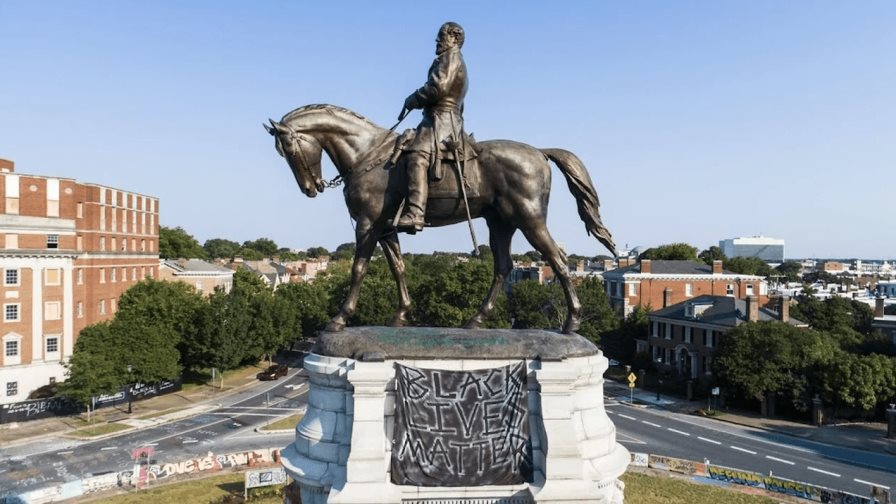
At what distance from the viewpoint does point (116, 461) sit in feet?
98.2

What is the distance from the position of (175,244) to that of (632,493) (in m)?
93.3

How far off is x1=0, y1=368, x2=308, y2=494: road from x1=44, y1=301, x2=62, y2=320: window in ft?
43.9

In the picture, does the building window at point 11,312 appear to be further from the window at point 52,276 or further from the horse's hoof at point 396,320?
the horse's hoof at point 396,320

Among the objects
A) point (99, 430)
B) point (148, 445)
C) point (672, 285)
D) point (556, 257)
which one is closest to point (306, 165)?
point (556, 257)

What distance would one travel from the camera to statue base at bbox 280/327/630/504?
33.1 feet

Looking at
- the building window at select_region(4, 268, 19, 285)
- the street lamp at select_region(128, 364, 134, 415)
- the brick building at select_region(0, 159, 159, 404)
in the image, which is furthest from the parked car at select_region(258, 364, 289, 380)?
the building window at select_region(4, 268, 19, 285)

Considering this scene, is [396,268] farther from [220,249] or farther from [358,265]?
[220,249]

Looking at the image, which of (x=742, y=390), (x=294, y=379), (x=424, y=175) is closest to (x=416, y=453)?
(x=424, y=175)

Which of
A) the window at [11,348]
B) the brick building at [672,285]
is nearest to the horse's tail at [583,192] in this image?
the window at [11,348]

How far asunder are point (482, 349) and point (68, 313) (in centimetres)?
4463

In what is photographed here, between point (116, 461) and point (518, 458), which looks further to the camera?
point (116, 461)

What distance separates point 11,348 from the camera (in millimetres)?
41812

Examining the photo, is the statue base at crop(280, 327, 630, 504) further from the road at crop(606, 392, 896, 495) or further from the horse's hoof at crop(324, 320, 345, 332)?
the road at crop(606, 392, 896, 495)

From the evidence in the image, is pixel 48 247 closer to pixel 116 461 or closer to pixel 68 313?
pixel 68 313
